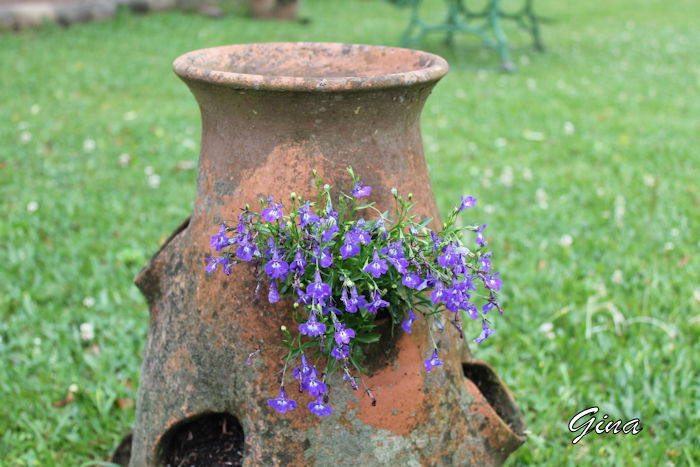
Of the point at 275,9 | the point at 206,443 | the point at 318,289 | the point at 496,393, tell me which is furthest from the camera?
the point at 275,9

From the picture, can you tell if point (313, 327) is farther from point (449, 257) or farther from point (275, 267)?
point (449, 257)

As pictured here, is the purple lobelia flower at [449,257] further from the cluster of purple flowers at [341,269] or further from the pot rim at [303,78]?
the pot rim at [303,78]

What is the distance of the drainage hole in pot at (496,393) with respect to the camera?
1.97 metres

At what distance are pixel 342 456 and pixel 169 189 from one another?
3179 mm

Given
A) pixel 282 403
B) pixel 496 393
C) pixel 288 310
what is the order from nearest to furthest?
pixel 282 403
pixel 288 310
pixel 496 393

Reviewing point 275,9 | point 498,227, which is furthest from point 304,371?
point 275,9

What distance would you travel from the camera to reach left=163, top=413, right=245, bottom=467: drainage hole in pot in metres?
1.68

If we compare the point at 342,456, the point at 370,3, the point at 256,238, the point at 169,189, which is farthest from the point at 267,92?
the point at 370,3

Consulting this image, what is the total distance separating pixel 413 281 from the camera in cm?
127

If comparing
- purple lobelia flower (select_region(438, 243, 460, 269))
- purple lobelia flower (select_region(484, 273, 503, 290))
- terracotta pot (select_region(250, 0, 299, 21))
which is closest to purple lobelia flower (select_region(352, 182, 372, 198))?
purple lobelia flower (select_region(438, 243, 460, 269))

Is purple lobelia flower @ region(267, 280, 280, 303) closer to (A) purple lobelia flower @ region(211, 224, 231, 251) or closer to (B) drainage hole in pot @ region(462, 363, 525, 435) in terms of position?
(A) purple lobelia flower @ region(211, 224, 231, 251)

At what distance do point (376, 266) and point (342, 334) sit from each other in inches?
5.7

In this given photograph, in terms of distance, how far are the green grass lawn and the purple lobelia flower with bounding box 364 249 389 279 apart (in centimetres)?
136

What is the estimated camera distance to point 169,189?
429 cm
